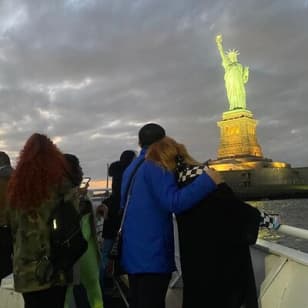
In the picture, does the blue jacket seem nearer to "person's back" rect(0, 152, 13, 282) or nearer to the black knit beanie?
the black knit beanie

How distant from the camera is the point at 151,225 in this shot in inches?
107

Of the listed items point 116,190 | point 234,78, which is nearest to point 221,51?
point 234,78

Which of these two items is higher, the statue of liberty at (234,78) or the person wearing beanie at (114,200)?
the statue of liberty at (234,78)

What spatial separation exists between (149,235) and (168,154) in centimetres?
45

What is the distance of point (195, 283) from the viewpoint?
2650 millimetres

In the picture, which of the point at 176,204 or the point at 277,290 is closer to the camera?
the point at 176,204

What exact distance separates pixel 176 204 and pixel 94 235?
100cm

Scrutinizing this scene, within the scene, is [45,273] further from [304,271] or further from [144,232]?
[304,271]

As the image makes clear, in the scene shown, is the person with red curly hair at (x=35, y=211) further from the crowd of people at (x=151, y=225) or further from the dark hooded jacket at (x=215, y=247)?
the dark hooded jacket at (x=215, y=247)

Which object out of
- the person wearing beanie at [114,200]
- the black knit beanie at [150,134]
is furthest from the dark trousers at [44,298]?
the person wearing beanie at [114,200]

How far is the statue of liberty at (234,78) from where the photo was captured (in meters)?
53.0

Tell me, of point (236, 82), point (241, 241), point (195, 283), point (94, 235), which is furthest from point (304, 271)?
point (236, 82)

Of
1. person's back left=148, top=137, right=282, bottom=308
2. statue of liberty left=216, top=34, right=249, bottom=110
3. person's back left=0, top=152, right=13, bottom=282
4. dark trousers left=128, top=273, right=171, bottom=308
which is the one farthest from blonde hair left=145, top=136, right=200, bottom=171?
statue of liberty left=216, top=34, right=249, bottom=110

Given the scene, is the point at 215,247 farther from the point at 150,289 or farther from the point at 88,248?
the point at 88,248
